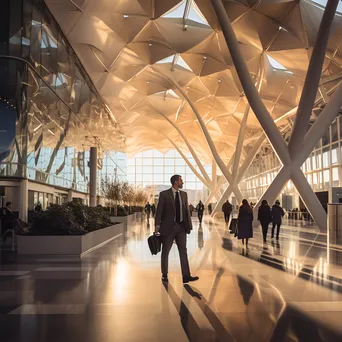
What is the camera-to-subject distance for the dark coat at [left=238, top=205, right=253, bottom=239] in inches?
602

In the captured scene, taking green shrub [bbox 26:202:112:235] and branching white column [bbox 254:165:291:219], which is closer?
green shrub [bbox 26:202:112:235]

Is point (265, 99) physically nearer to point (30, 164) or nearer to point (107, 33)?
point (107, 33)

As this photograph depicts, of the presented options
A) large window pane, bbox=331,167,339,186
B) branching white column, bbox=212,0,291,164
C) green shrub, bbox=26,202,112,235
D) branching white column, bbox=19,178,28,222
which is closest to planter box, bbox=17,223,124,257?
green shrub, bbox=26,202,112,235

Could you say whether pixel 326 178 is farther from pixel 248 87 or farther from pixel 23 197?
pixel 23 197

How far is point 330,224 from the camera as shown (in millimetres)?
20219

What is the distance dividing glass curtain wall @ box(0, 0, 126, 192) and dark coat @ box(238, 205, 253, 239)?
384 inches

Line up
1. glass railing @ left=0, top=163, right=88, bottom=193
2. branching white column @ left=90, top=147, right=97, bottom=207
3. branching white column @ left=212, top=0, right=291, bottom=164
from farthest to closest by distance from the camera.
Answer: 1. branching white column @ left=90, top=147, right=97, bottom=207
2. glass railing @ left=0, top=163, right=88, bottom=193
3. branching white column @ left=212, top=0, right=291, bottom=164

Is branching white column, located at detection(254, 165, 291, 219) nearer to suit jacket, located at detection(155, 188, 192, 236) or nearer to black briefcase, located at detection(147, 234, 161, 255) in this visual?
suit jacket, located at detection(155, 188, 192, 236)

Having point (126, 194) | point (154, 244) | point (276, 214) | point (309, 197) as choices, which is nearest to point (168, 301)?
point (154, 244)

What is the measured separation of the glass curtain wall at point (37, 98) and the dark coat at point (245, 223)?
32.0ft

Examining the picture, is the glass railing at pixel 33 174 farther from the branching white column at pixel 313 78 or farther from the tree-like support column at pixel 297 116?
the branching white column at pixel 313 78

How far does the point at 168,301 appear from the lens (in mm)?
6453

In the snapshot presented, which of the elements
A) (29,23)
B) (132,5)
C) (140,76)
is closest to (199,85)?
(140,76)

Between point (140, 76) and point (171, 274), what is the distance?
1214 inches
